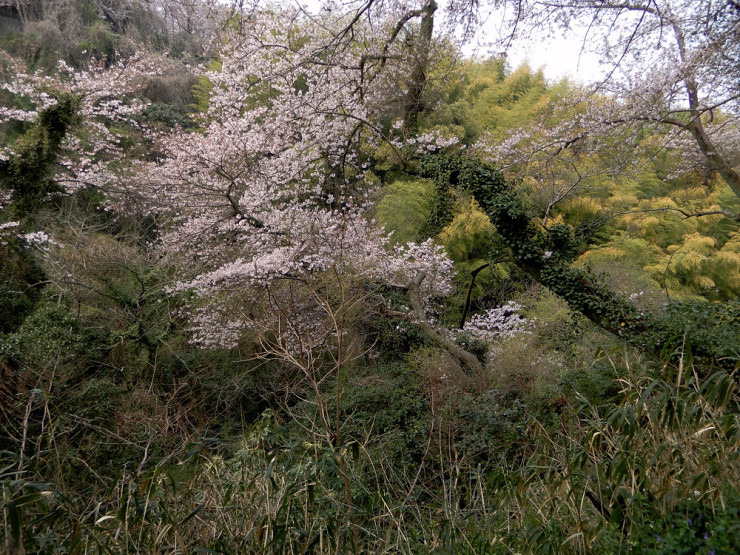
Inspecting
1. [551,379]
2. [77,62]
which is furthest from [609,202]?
[77,62]

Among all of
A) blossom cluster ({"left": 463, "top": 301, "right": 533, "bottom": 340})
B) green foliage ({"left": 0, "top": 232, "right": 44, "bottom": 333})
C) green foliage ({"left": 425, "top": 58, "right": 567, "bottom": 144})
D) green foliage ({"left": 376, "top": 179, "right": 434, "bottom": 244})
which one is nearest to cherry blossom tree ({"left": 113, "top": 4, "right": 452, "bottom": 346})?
blossom cluster ({"left": 463, "top": 301, "right": 533, "bottom": 340})

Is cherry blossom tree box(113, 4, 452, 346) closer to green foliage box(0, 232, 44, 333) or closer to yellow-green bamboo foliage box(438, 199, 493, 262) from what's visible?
green foliage box(0, 232, 44, 333)

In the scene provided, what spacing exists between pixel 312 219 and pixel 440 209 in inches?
87.7

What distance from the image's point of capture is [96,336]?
6.05m

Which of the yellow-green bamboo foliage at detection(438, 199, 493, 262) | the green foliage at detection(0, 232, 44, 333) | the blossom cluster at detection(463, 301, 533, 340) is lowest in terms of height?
the green foliage at detection(0, 232, 44, 333)

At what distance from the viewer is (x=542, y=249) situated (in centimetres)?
543

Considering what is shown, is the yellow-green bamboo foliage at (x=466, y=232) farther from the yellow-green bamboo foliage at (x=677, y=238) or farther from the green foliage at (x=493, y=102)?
the yellow-green bamboo foliage at (x=677, y=238)

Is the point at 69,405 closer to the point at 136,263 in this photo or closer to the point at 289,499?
the point at 136,263

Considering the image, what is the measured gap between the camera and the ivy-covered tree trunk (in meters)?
4.75

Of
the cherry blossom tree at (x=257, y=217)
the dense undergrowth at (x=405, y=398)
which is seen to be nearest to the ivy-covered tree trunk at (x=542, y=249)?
the dense undergrowth at (x=405, y=398)

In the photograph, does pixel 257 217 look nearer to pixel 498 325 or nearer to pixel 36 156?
pixel 36 156

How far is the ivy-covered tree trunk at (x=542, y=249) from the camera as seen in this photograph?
15.6 ft

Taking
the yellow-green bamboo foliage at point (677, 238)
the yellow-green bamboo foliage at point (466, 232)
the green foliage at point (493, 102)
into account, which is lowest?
the yellow-green bamboo foliage at point (466, 232)

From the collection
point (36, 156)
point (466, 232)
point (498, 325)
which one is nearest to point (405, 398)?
point (498, 325)
